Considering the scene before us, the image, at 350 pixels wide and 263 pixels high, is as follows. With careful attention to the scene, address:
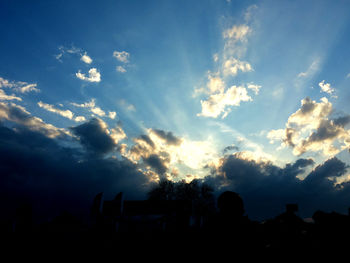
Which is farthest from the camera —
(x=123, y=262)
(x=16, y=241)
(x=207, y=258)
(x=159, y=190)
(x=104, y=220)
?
(x=159, y=190)

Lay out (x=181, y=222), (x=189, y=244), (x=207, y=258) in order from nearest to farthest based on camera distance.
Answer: (x=207, y=258) → (x=189, y=244) → (x=181, y=222)

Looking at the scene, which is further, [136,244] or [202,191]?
[202,191]

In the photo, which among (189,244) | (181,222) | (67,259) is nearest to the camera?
(189,244)

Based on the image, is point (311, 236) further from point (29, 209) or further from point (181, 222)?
point (29, 209)

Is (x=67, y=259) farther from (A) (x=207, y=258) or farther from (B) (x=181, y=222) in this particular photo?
(A) (x=207, y=258)

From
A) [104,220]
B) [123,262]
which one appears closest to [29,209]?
[104,220]

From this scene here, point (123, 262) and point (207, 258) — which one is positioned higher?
point (207, 258)

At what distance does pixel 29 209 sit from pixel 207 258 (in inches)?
564

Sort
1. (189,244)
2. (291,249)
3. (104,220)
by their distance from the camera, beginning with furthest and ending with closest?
(104,220), (189,244), (291,249)

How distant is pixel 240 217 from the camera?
433cm

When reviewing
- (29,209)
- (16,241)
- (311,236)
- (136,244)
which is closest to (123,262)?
(136,244)

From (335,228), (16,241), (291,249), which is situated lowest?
(16,241)

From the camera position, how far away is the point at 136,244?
693 centimetres

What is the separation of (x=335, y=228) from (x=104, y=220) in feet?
41.2
